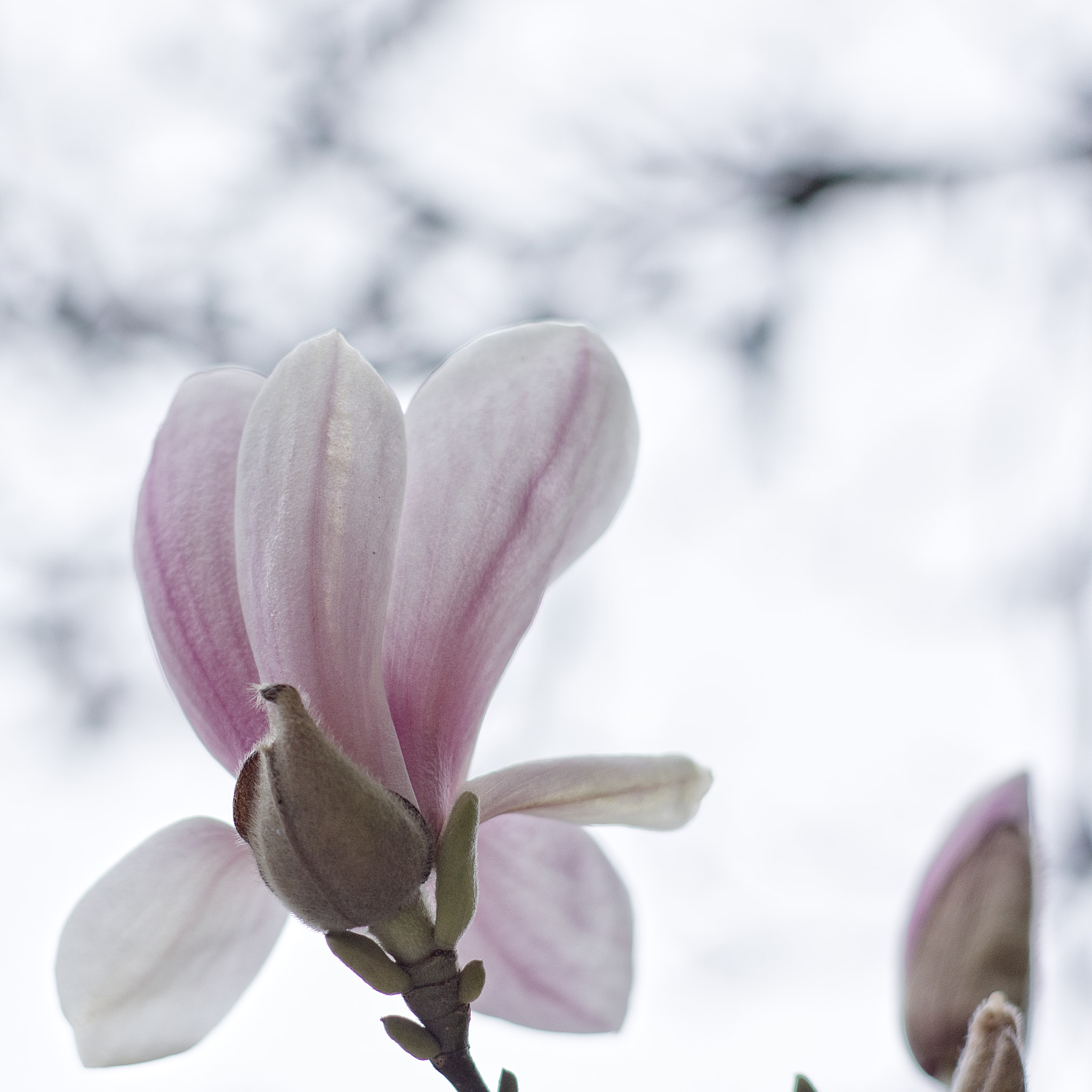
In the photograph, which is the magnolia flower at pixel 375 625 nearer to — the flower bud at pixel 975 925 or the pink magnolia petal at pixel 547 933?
the pink magnolia petal at pixel 547 933

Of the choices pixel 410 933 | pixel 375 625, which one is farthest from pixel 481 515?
pixel 410 933

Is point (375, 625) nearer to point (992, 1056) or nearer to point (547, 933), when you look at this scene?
point (547, 933)

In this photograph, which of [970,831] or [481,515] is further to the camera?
[970,831]

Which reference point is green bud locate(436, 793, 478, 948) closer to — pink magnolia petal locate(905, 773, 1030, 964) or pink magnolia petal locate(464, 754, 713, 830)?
pink magnolia petal locate(464, 754, 713, 830)

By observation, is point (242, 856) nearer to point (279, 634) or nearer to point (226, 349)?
point (279, 634)

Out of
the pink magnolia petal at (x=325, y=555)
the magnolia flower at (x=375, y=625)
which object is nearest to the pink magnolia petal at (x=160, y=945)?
the magnolia flower at (x=375, y=625)

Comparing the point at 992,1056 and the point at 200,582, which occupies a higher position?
the point at 200,582
